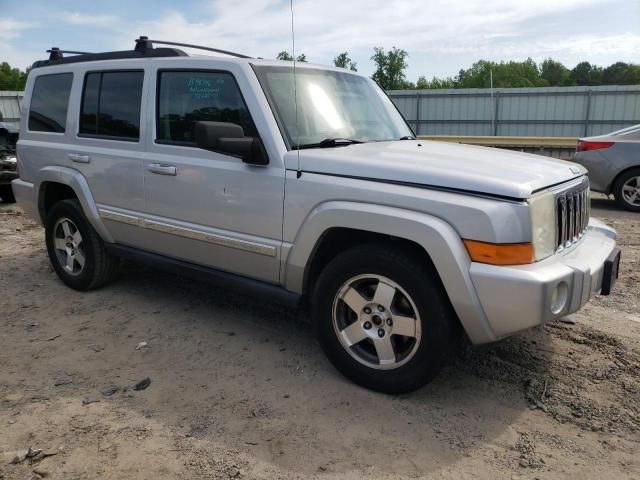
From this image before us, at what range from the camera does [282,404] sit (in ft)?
10.3

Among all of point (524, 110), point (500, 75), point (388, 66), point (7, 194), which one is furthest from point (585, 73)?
point (7, 194)

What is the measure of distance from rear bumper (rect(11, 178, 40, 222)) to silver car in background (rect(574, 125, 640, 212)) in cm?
780

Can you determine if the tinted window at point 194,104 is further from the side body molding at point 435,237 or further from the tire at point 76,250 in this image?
the tire at point 76,250

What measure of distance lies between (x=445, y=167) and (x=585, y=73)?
105 meters

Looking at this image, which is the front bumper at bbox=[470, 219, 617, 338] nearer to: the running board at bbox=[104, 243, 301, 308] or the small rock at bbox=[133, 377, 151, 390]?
the running board at bbox=[104, 243, 301, 308]

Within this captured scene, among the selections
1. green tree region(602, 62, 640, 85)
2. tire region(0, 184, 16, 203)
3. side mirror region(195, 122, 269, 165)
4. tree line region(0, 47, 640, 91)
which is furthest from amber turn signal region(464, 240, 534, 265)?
green tree region(602, 62, 640, 85)

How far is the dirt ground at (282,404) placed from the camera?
262 cm

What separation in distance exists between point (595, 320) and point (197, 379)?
117 inches

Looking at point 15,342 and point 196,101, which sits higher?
point 196,101

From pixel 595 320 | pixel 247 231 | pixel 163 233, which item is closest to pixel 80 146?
pixel 163 233

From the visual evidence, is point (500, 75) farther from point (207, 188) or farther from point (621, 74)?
point (207, 188)

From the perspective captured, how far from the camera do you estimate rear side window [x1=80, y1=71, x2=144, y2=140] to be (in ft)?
13.9

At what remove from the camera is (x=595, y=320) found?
4168mm

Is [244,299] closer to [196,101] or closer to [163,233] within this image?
[163,233]
